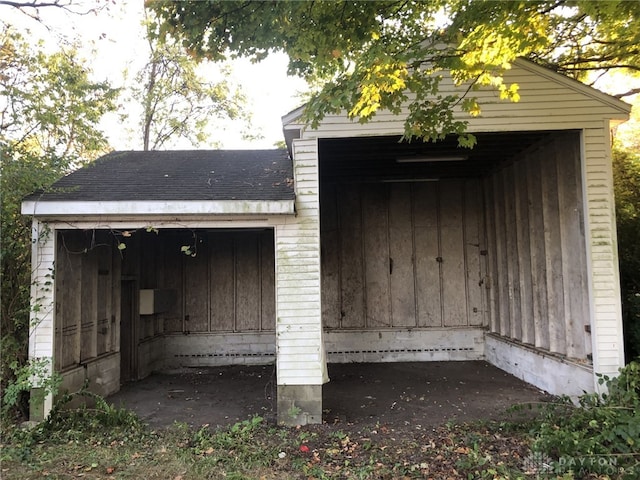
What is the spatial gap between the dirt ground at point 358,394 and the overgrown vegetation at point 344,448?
0.46 metres

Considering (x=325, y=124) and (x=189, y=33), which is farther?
(x=325, y=124)

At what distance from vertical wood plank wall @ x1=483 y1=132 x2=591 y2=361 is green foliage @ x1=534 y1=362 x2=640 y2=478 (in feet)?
2.81

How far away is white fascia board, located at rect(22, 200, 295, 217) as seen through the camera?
544 cm

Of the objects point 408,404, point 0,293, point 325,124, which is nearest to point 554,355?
point 408,404

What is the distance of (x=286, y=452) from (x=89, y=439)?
2.41 meters

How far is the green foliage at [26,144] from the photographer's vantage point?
213 inches

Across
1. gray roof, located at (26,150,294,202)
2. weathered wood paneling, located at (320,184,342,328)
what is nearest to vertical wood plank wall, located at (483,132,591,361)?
weathered wood paneling, located at (320,184,342,328)

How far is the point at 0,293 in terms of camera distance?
5422mm

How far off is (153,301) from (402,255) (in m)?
5.56

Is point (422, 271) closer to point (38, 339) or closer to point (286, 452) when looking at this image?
point (286, 452)

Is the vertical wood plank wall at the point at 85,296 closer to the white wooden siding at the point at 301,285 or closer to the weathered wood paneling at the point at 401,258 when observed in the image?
the white wooden siding at the point at 301,285

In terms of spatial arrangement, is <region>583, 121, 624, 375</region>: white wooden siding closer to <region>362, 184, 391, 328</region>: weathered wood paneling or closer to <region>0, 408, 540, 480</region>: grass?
<region>0, 408, 540, 480</region>: grass

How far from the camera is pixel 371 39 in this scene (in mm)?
5211

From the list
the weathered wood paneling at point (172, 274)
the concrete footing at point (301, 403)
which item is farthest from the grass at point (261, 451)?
the weathered wood paneling at point (172, 274)
